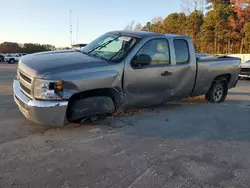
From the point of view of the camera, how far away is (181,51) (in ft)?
19.4

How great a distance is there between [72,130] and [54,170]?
142 centimetres

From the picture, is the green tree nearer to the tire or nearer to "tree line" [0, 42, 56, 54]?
"tree line" [0, 42, 56, 54]

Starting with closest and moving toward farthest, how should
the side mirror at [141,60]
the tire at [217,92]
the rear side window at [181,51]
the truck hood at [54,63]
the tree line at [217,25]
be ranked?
1. the truck hood at [54,63]
2. the side mirror at [141,60]
3. the rear side window at [181,51]
4. the tire at [217,92]
5. the tree line at [217,25]

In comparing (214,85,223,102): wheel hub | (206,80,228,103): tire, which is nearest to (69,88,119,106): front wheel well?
(206,80,228,103): tire

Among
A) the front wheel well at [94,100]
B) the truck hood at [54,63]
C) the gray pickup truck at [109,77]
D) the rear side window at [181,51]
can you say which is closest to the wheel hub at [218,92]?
the gray pickup truck at [109,77]

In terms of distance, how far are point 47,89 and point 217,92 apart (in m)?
5.19

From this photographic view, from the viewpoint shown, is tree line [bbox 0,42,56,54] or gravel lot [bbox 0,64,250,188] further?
tree line [bbox 0,42,56,54]

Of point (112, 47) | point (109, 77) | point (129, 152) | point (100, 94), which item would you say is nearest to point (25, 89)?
point (100, 94)

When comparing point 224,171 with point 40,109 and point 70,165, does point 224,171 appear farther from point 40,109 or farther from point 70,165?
point 40,109

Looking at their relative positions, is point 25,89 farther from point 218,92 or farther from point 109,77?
point 218,92

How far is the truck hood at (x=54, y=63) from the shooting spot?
408 centimetres

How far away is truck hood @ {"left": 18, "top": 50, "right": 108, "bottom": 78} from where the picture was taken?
4.08 metres

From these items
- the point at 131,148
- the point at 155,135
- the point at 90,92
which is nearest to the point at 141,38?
the point at 90,92

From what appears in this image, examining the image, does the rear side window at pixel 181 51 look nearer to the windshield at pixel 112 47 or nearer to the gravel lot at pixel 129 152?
the windshield at pixel 112 47
